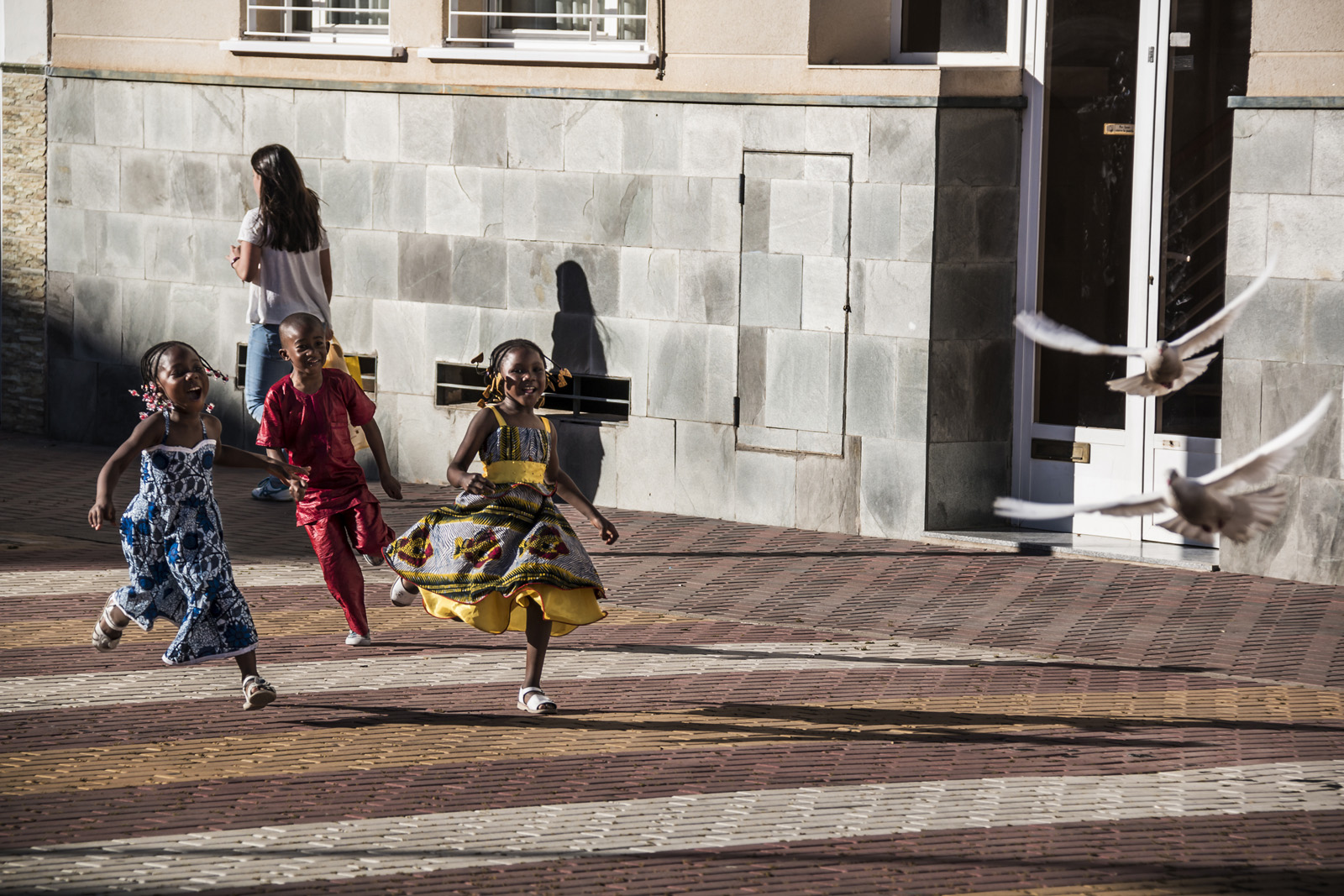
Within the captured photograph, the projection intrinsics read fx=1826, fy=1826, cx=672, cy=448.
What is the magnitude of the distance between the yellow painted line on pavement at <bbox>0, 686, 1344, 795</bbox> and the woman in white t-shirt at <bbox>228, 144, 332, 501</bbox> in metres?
4.39

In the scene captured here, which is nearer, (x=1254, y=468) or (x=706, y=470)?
(x=1254, y=468)

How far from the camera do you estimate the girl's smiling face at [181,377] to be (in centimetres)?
700

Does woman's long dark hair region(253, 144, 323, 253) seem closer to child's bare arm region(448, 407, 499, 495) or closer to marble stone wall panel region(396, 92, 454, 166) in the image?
marble stone wall panel region(396, 92, 454, 166)

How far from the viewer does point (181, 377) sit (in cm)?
700

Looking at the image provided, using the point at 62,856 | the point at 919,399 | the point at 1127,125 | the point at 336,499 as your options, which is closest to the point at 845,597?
the point at 919,399

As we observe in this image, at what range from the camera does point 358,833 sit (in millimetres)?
5605

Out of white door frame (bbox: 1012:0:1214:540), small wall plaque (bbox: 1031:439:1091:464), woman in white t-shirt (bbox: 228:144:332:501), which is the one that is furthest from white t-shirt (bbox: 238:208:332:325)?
small wall plaque (bbox: 1031:439:1091:464)

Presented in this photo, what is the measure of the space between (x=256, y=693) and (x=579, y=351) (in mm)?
5334

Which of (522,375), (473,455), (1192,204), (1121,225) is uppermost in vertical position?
(1192,204)

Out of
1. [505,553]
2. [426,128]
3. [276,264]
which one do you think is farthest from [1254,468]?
[426,128]

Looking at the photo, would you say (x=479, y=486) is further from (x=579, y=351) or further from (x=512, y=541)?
(x=579, y=351)

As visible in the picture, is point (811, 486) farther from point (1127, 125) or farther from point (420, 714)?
point (420, 714)

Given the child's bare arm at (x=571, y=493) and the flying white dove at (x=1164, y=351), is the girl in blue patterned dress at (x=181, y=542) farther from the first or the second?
the flying white dove at (x=1164, y=351)

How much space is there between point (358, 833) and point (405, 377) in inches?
283
